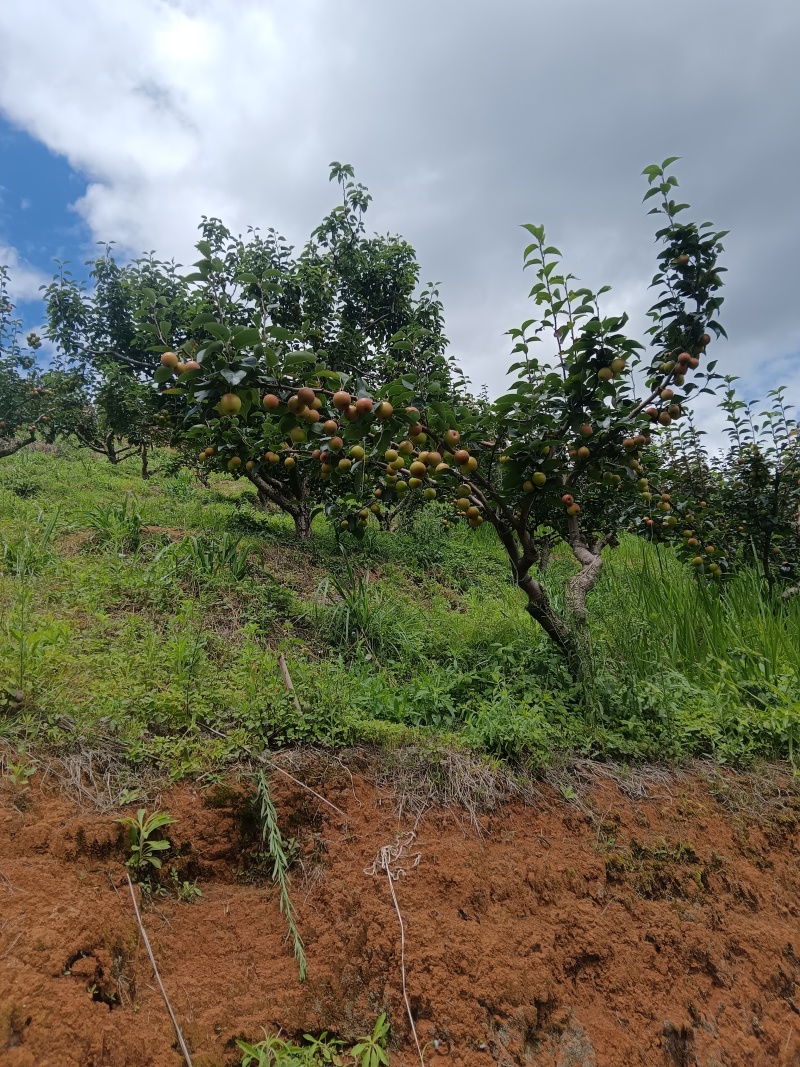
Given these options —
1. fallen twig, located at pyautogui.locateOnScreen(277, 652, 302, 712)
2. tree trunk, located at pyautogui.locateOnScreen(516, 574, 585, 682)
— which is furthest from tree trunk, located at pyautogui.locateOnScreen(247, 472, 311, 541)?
tree trunk, located at pyautogui.locateOnScreen(516, 574, 585, 682)

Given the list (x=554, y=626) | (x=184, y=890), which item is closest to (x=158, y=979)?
(x=184, y=890)

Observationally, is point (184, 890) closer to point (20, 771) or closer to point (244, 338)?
point (20, 771)

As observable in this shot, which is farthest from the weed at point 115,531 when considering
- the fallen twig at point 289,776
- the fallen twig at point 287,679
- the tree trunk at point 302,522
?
the fallen twig at point 289,776

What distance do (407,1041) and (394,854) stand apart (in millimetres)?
433

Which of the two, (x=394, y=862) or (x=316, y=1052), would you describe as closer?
(x=316, y=1052)

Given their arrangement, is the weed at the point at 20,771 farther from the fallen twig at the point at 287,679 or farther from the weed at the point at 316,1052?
the weed at the point at 316,1052

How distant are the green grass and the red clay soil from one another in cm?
28

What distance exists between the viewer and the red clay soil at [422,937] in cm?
121

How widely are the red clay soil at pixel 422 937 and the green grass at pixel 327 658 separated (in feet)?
0.91

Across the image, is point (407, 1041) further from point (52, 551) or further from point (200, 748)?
point (52, 551)

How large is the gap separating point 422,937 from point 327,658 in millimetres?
1606

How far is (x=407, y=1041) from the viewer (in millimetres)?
1262

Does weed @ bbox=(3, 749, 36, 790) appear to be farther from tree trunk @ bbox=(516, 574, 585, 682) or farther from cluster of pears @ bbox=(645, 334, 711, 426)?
cluster of pears @ bbox=(645, 334, 711, 426)

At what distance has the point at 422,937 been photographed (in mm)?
1418
